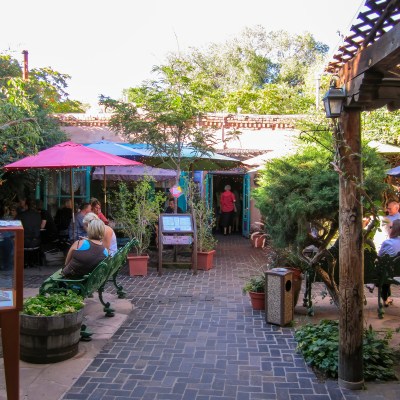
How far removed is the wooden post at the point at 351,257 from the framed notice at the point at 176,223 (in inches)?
210

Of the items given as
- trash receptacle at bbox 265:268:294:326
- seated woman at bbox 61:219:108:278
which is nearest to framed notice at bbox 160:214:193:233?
seated woman at bbox 61:219:108:278

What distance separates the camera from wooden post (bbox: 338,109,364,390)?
3812 millimetres

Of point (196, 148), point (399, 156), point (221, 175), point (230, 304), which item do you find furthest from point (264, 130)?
point (230, 304)

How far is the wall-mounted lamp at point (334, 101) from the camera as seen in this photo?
371cm

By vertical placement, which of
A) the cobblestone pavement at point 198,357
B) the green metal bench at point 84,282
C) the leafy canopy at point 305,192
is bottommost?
the cobblestone pavement at point 198,357

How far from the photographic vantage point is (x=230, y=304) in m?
6.61

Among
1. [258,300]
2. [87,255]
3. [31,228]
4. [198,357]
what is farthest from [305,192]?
[31,228]

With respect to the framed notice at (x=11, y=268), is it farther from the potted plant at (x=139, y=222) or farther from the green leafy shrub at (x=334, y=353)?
the potted plant at (x=139, y=222)

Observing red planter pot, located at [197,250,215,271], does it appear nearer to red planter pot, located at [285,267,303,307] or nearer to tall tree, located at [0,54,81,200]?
red planter pot, located at [285,267,303,307]

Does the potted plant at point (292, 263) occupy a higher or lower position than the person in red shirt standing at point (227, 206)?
lower

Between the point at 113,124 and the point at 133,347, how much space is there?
6242 mm

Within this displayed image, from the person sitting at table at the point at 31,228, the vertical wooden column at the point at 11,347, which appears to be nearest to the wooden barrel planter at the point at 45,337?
the vertical wooden column at the point at 11,347

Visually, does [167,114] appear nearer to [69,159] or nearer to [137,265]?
[69,159]

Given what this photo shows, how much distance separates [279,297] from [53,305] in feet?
8.31
